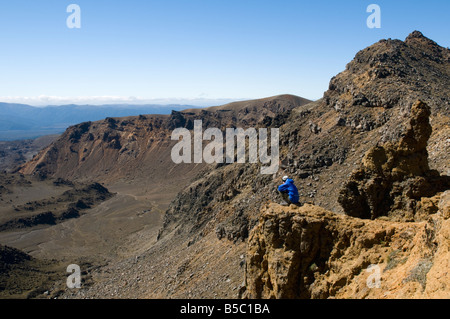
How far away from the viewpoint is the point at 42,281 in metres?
39.2

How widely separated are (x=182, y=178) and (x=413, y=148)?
81889 mm

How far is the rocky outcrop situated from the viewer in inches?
257

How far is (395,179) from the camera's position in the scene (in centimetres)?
1128

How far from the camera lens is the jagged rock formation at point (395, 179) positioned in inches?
431

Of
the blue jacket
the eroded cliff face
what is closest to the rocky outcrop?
the eroded cliff face

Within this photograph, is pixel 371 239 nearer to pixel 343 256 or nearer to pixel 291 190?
pixel 343 256

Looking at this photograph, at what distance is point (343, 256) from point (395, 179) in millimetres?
4257

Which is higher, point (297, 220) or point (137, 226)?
point (297, 220)

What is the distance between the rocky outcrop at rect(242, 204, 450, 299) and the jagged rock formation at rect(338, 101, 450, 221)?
2377 millimetres

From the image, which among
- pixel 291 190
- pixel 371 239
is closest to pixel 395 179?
pixel 291 190

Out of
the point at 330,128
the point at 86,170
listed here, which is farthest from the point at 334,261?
the point at 86,170

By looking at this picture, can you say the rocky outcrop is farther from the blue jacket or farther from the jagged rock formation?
the jagged rock formation

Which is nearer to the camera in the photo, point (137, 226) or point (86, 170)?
point (137, 226)
